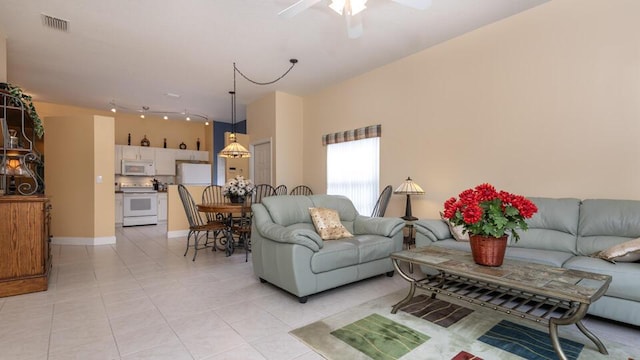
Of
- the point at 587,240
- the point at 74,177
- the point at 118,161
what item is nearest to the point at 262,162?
the point at 74,177

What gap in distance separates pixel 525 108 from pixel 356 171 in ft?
8.87

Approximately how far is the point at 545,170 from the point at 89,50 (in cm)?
611

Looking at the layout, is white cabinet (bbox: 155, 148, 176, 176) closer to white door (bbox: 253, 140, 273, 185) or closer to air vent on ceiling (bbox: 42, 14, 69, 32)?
white door (bbox: 253, 140, 273, 185)

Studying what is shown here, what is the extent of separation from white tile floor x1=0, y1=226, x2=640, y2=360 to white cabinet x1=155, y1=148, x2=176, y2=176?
4.68m

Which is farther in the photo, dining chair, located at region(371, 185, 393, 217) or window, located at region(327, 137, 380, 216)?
window, located at region(327, 137, 380, 216)

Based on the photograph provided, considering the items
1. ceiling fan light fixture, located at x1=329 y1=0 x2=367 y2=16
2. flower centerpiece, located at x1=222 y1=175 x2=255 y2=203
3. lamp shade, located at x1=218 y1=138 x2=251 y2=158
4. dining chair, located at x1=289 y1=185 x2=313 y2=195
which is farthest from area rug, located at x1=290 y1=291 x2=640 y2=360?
dining chair, located at x1=289 y1=185 x2=313 y2=195

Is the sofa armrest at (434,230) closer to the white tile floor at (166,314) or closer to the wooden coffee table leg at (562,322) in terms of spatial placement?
the white tile floor at (166,314)

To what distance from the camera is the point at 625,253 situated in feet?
7.49

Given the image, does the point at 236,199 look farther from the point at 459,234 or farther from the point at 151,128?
the point at 151,128

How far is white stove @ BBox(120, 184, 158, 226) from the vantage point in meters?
7.51

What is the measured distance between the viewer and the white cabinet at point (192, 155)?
28.7 ft

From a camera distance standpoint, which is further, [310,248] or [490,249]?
[310,248]

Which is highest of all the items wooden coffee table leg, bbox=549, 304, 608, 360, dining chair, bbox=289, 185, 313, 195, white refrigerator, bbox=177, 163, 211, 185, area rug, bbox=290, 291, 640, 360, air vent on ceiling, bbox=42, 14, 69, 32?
air vent on ceiling, bbox=42, 14, 69, 32

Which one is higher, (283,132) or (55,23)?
(55,23)
